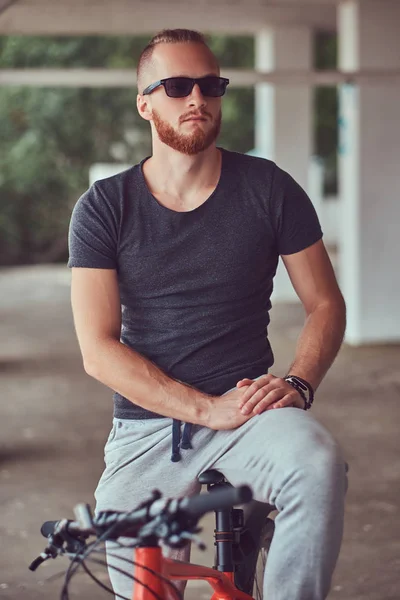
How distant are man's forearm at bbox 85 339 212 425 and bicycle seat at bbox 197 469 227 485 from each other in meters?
0.14

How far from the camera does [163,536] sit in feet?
6.81

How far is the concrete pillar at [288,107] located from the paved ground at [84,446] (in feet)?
10.4

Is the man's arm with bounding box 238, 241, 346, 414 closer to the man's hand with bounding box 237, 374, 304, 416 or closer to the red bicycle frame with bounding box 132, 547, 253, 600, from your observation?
the man's hand with bounding box 237, 374, 304, 416

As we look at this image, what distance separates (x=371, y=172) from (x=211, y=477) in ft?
32.8

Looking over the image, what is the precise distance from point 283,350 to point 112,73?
3537 millimetres

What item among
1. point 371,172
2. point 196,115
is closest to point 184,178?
point 196,115

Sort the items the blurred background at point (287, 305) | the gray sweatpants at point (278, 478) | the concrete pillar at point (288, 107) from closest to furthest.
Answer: the gray sweatpants at point (278, 478) < the blurred background at point (287, 305) < the concrete pillar at point (288, 107)

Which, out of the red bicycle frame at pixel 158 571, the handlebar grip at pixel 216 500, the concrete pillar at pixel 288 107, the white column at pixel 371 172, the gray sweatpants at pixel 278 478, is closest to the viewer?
the handlebar grip at pixel 216 500

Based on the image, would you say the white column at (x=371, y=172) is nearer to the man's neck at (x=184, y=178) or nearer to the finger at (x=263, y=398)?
the man's neck at (x=184, y=178)

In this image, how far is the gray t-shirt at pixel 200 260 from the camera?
116 inches

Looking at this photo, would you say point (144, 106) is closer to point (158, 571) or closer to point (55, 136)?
point (158, 571)

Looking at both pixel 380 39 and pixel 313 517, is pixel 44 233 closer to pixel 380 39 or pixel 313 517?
pixel 380 39

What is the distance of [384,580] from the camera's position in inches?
202

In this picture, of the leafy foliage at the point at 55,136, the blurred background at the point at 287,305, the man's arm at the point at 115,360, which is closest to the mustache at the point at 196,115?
the man's arm at the point at 115,360
